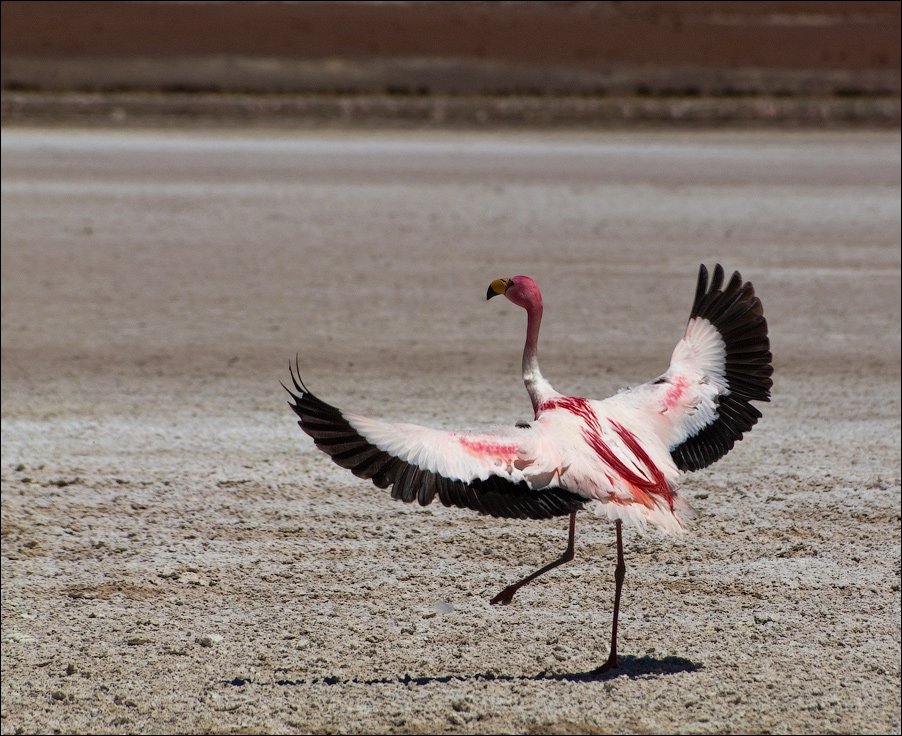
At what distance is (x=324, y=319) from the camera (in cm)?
1492

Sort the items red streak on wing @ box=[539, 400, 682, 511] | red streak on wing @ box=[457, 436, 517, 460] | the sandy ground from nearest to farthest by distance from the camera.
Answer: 1. red streak on wing @ box=[539, 400, 682, 511]
2. red streak on wing @ box=[457, 436, 517, 460]
3. the sandy ground

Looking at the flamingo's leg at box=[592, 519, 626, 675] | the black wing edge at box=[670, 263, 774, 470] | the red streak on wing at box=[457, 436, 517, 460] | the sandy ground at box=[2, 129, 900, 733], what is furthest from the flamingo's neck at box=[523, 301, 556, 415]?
the sandy ground at box=[2, 129, 900, 733]

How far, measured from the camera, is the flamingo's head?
164cm

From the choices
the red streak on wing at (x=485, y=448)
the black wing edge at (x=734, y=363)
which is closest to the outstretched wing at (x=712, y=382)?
the black wing edge at (x=734, y=363)

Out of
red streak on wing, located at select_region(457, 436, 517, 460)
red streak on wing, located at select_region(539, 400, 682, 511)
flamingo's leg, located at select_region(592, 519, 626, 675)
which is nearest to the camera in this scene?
red streak on wing, located at select_region(539, 400, 682, 511)

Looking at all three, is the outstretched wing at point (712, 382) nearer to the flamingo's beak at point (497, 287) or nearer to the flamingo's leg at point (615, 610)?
the flamingo's leg at point (615, 610)

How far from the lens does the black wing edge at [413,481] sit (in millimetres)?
1809

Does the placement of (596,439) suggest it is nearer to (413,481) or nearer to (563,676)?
(413,481)

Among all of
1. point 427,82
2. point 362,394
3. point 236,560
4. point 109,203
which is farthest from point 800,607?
point 427,82

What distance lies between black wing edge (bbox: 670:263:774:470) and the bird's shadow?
4596mm

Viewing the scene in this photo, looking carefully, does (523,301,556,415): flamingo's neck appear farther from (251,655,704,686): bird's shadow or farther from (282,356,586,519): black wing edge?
(251,655,704,686): bird's shadow

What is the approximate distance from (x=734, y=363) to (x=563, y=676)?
469 centimetres

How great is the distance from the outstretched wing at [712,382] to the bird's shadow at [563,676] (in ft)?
15.0

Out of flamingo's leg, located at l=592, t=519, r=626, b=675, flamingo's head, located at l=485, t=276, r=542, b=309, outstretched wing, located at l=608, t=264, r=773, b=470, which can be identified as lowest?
flamingo's leg, located at l=592, t=519, r=626, b=675
